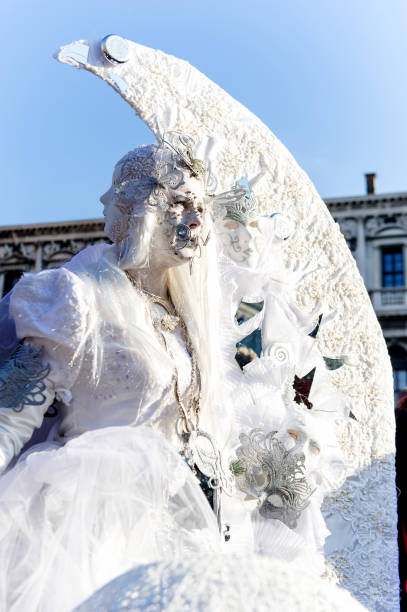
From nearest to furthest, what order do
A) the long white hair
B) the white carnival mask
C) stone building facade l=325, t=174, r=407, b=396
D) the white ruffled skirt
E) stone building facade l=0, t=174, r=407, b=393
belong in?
the white ruffled skirt
the long white hair
the white carnival mask
stone building facade l=0, t=174, r=407, b=393
stone building facade l=325, t=174, r=407, b=396

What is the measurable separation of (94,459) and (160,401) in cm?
27

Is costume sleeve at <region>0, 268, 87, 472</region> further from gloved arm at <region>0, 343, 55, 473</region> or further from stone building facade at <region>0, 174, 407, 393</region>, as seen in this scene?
stone building facade at <region>0, 174, 407, 393</region>

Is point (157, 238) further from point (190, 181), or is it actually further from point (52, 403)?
point (52, 403)

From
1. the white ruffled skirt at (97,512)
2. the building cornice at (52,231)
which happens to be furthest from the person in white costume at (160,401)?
the building cornice at (52,231)

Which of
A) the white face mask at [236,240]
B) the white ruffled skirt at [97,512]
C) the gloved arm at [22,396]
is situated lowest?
the white ruffled skirt at [97,512]

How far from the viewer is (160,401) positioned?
5.50 feet

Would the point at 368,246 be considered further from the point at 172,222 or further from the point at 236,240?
the point at 172,222

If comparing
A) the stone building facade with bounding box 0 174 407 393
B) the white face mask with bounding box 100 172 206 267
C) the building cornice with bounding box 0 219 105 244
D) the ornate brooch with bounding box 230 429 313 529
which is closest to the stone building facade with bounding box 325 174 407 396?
the stone building facade with bounding box 0 174 407 393

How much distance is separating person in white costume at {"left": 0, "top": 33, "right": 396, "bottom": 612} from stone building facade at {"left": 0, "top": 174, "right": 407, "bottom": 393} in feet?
46.5

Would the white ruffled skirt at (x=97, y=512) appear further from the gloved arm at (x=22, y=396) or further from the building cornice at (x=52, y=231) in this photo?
the building cornice at (x=52, y=231)

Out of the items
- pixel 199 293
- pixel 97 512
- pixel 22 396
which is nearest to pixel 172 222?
pixel 199 293

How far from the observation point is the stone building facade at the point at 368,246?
16.4m

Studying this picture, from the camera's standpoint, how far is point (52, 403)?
165cm

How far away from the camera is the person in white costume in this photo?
138cm
